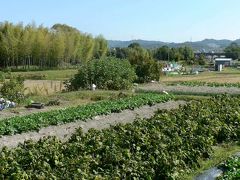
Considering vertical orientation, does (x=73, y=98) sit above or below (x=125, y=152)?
below

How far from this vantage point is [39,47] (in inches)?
2672

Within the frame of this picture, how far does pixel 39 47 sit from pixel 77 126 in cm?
5486

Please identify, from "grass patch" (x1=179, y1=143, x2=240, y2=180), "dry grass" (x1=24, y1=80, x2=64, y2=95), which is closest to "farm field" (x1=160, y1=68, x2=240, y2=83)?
"dry grass" (x1=24, y1=80, x2=64, y2=95)

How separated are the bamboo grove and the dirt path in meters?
47.9

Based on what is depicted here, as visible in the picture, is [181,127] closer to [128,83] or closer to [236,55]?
[128,83]

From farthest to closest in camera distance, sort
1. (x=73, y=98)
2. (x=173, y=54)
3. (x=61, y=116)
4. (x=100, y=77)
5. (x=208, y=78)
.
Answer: (x=173, y=54) < (x=208, y=78) < (x=100, y=77) < (x=73, y=98) < (x=61, y=116)

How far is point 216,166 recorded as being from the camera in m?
10.6

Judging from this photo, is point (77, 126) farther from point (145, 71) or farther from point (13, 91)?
point (145, 71)

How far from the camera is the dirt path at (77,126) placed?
12.3m

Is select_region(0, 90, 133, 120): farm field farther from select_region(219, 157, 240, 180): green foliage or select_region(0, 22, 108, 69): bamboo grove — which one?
select_region(0, 22, 108, 69): bamboo grove

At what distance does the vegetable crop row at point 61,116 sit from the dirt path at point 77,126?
0.20 m

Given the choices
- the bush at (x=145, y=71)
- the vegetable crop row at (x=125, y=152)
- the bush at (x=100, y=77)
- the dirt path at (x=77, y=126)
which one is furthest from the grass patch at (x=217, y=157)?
the bush at (x=145, y=71)

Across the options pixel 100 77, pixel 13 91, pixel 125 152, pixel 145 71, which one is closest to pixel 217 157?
pixel 125 152

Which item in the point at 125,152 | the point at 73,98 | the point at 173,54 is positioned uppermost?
the point at 173,54
